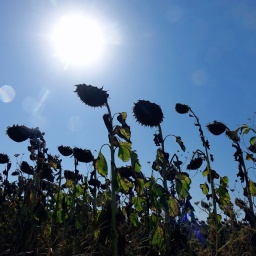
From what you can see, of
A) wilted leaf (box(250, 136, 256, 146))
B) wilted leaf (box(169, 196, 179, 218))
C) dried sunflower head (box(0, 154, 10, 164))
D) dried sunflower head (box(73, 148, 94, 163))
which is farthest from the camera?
dried sunflower head (box(0, 154, 10, 164))

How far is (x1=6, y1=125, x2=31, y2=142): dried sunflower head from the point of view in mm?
6437

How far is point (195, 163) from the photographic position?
6.43 m

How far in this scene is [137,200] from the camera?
452cm

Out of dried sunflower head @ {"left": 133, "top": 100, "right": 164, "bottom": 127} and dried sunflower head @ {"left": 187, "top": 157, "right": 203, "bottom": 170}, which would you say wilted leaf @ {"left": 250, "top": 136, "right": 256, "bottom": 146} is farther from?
dried sunflower head @ {"left": 133, "top": 100, "right": 164, "bottom": 127}

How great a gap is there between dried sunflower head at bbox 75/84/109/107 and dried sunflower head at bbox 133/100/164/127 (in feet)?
2.44

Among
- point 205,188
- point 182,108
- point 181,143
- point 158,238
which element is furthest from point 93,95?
point 205,188

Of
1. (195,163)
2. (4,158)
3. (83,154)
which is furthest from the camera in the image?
(4,158)

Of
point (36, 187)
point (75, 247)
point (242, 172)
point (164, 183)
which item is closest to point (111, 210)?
point (164, 183)

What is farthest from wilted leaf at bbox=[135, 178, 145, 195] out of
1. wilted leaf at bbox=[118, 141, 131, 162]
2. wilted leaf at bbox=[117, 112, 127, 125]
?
wilted leaf at bbox=[117, 112, 127, 125]

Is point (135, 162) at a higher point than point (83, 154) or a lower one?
lower

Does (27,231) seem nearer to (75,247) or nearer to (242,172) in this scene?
(75,247)

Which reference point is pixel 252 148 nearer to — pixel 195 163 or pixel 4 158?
pixel 195 163

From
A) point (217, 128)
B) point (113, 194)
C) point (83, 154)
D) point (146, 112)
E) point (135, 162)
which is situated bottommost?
point (113, 194)

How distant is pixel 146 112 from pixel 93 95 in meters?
1.00
